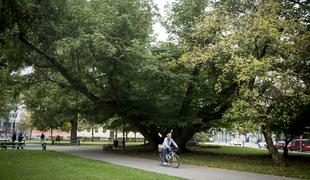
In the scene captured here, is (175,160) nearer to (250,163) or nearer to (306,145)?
(250,163)

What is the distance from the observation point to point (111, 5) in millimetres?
26234

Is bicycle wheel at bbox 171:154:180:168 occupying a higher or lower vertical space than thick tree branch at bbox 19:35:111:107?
lower

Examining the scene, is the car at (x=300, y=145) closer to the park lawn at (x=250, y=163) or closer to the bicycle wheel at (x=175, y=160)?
the park lawn at (x=250, y=163)

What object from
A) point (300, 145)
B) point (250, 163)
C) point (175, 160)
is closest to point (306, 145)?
point (300, 145)

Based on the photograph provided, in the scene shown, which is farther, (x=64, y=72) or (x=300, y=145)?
(x=300, y=145)

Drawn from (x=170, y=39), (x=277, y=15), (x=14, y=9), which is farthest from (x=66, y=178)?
(x=170, y=39)

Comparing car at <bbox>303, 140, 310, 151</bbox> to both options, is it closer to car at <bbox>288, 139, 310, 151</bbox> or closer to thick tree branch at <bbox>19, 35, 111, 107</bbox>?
car at <bbox>288, 139, 310, 151</bbox>

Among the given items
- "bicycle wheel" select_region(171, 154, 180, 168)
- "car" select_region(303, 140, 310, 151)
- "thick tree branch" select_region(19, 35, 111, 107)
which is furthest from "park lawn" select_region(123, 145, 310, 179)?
"car" select_region(303, 140, 310, 151)

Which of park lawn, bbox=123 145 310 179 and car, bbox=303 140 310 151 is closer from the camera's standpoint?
park lawn, bbox=123 145 310 179

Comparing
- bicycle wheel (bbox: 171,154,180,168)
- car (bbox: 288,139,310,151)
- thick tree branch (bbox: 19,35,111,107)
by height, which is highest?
thick tree branch (bbox: 19,35,111,107)

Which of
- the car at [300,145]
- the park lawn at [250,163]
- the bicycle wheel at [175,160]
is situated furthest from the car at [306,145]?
the bicycle wheel at [175,160]

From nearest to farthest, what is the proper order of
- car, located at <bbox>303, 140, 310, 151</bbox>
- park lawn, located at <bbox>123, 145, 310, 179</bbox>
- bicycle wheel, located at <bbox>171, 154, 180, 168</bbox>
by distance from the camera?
park lawn, located at <bbox>123, 145, 310, 179</bbox>, bicycle wheel, located at <bbox>171, 154, 180, 168</bbox>, car, located at <bbox>303, 140, 310, 151</bbox>

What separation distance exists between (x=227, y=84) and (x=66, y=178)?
1688 cm

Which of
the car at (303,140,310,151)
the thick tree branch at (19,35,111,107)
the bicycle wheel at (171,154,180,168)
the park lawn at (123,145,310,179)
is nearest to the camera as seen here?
the park lawn at (123,145,310,179)
